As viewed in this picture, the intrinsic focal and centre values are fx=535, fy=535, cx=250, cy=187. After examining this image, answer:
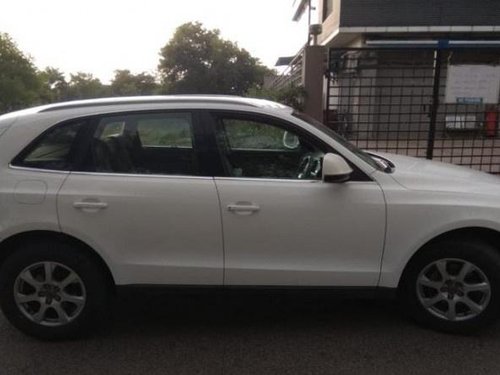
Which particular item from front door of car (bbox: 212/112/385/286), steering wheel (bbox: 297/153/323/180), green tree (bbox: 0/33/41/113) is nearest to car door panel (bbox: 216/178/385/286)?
front door of car (bbox: 212/112/385/286)

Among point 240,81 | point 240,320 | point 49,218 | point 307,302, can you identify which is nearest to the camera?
point 49,218

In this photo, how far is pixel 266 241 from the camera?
139 inches

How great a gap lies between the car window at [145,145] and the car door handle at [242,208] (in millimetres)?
349

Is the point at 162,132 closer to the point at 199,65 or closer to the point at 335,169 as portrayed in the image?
the point at 335,169

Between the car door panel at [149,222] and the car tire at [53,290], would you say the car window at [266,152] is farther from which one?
the car tire at [53,290]

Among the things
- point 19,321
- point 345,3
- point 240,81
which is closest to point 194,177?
point 19,321

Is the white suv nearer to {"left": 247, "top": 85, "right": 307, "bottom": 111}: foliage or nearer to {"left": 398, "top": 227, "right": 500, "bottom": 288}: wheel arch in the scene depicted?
{"left": 398, "top": 227, "right": 500, "bottom": 288}: wheel arch

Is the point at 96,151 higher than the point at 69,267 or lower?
higher

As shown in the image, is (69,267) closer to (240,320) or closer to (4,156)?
(4,156)

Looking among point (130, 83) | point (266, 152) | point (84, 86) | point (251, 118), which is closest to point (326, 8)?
point (266, 152)

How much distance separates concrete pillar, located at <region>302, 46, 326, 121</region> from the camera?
10.7 metres

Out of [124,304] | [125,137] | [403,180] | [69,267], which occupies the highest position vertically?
[125,137]

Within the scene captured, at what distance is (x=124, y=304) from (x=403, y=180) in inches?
93.9

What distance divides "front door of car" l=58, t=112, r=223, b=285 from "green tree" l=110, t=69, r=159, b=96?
68.9m
